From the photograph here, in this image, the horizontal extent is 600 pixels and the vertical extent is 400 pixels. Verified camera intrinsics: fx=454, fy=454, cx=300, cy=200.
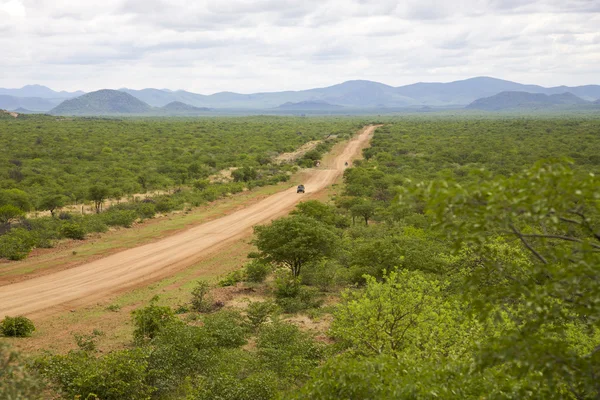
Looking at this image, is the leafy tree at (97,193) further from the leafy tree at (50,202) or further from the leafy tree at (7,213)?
the leafy tree at (7,213)

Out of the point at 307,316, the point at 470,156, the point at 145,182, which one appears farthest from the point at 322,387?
the point at 470,156

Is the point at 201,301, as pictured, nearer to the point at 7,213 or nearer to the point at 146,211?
the point at 146,211

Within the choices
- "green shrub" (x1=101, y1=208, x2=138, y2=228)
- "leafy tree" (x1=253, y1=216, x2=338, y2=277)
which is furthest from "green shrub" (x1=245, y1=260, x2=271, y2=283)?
"green shrub" (x1=101, y1=208, x2=138, y2=228)

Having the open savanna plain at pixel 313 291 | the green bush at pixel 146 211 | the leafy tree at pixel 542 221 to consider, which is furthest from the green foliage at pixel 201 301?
the green bush at pixel 146 211

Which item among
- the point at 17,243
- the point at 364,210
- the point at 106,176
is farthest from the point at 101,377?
the point at 106,176

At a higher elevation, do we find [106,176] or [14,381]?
[14,381]

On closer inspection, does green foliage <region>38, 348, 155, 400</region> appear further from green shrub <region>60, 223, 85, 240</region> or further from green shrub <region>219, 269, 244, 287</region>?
green shrub <region>60, 223, 85, 240</region>

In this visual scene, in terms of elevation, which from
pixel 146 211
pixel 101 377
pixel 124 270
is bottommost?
pixel 124 270

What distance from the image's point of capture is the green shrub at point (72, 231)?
30.9m

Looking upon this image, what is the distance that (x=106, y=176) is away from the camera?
2072 inches

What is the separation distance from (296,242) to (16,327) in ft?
39.8

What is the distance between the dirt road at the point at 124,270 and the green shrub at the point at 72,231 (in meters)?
4.36

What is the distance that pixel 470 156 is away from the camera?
220 feet

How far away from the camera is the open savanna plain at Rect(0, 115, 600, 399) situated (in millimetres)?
5480
